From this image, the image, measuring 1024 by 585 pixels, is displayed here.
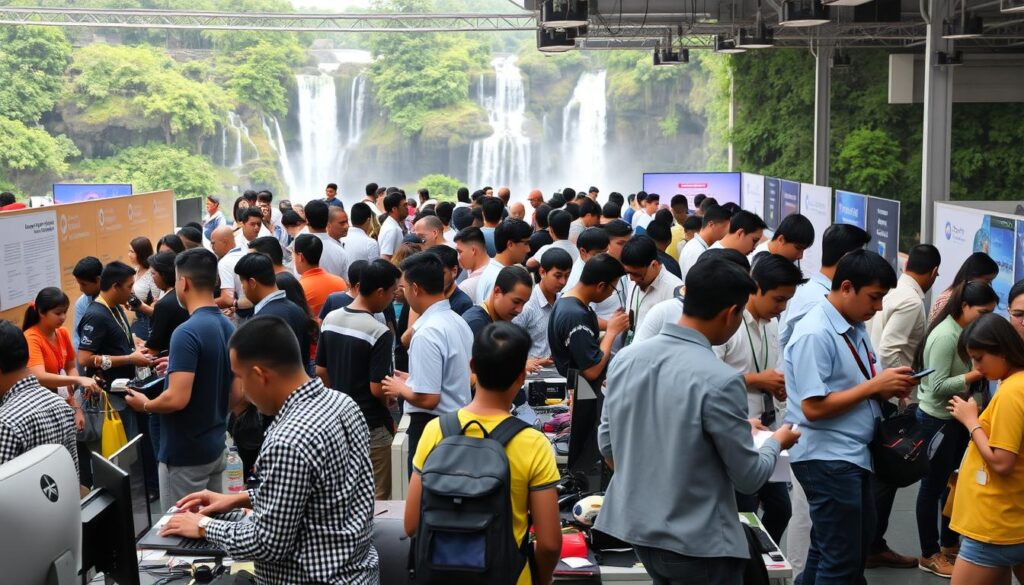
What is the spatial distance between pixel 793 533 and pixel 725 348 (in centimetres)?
92

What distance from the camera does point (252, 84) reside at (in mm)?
36625

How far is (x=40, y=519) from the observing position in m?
2.13

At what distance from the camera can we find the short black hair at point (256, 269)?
514 centimetres

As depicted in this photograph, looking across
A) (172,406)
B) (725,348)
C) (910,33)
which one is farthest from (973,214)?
(910,33)

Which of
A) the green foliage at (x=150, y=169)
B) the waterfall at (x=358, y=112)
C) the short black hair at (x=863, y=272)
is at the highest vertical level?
the waterfall at (x=358, y=112)

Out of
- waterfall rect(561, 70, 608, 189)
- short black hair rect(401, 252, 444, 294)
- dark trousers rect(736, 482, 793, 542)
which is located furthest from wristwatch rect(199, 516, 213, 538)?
waterfall rect(561, 70, 608, 189)

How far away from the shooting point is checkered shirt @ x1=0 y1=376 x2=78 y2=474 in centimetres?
309

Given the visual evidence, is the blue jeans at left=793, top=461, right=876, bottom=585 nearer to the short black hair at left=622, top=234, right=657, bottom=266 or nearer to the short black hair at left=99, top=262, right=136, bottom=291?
the short black hair at left=622, top=234, right=657, bottom=266

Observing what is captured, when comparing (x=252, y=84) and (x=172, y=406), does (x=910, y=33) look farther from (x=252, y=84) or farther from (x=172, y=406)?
(x=252, y=84)

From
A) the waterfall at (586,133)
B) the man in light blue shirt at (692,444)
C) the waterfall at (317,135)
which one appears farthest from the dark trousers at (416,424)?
the waterfall at (317,135)

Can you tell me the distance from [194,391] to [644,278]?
235 cm

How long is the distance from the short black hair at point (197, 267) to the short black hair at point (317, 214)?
3.35 m

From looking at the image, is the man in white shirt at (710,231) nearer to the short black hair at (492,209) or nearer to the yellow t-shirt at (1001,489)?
the short black hair at (492,209)

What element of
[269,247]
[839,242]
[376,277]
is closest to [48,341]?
[269,247]
